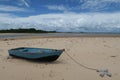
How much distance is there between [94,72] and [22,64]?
421cm

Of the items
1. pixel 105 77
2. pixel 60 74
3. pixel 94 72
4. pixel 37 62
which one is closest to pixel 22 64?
pixel 37 62

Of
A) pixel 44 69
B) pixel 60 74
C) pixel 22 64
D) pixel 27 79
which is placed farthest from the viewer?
pixel 22 64

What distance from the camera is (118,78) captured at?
8.88 metres

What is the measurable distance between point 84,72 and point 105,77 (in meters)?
1.24

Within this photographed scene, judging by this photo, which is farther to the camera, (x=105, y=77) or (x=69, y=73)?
(x=69, y=73)

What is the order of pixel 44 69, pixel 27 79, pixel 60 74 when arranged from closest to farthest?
pixel 27 79
pixel 60 74
pixel 44 69

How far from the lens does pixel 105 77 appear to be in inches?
352

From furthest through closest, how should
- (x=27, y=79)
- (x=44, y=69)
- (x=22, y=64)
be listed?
(x=22, y=64) < (x=44, y=69) < (x=27, y=79)

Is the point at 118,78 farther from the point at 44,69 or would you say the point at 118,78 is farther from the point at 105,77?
the point at 44,69

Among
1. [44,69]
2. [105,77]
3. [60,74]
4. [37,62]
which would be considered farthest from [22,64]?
[105,77]

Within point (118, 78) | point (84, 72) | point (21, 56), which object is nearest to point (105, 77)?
point (118, 78)

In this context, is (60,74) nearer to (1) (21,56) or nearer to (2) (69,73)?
(2) (69,73)

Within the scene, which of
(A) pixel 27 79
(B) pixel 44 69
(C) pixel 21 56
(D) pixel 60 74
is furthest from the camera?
(C) pixel 21 56

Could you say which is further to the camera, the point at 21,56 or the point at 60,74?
the point at 21,56
